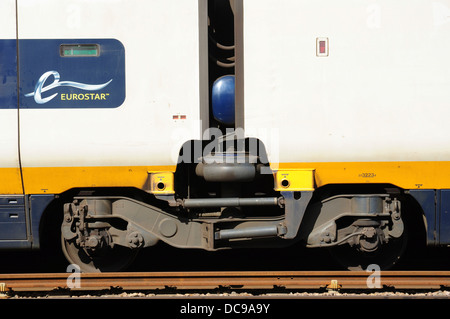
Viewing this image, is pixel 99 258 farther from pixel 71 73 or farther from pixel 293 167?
pixel 293 167

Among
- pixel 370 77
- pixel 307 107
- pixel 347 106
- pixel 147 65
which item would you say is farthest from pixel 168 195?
pixel 370 77

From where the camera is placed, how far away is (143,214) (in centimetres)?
561

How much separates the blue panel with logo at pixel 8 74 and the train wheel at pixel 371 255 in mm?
3826

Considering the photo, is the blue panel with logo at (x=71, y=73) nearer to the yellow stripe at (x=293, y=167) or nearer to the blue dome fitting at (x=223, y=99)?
the yellow stripe at (x=293, y=167)

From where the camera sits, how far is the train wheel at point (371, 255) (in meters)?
5.80

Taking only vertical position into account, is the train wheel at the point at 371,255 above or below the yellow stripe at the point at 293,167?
below

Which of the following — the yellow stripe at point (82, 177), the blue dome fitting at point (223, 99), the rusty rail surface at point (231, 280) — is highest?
the blue dome fitting at point (223, 99)

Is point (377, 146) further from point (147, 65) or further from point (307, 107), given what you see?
point (147, 65)

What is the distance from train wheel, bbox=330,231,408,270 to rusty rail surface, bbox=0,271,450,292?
0.81 ft

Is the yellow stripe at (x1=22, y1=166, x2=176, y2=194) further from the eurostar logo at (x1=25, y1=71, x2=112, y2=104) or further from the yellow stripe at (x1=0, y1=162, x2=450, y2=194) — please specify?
the eurostar logo at (x1=25, y1=71, x2=112, y2=104)
